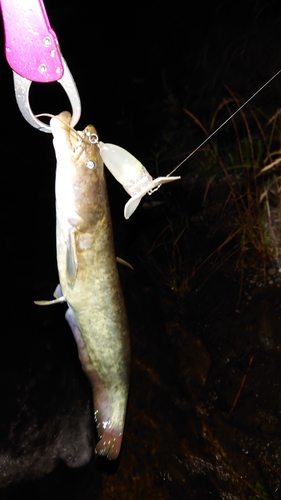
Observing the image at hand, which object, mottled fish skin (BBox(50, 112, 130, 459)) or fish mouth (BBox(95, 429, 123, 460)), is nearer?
mottled fish skin (BBox(50, 112, 130, 459))

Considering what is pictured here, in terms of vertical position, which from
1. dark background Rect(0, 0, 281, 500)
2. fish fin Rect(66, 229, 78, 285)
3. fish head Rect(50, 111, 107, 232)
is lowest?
dark background Rect(0, 0, 281, 500)

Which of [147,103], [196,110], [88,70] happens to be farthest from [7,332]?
[88,70]

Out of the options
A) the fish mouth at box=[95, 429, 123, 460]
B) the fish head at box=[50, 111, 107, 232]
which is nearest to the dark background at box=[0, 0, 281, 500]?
the fish mouth at box=[95, 429, 123, 460]

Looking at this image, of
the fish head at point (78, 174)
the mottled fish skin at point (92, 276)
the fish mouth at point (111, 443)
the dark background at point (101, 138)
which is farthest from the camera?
the dark background at point (101, 138)

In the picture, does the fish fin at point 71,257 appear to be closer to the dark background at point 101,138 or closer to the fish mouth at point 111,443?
the fish mouth at point 111,443

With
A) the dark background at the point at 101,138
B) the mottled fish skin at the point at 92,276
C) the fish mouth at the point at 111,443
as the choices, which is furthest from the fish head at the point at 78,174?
the dark background at the point at 101,138

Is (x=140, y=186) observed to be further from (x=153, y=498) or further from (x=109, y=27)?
(x=109, y=27)

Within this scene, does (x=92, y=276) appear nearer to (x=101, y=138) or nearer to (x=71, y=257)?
(x=71, y=257)

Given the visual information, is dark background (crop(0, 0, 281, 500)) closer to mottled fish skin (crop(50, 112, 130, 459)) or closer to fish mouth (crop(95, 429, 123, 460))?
fish mouth (crop(95, 429, 123, 460))

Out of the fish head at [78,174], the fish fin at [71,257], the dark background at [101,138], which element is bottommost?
the dark background at [101,138]
